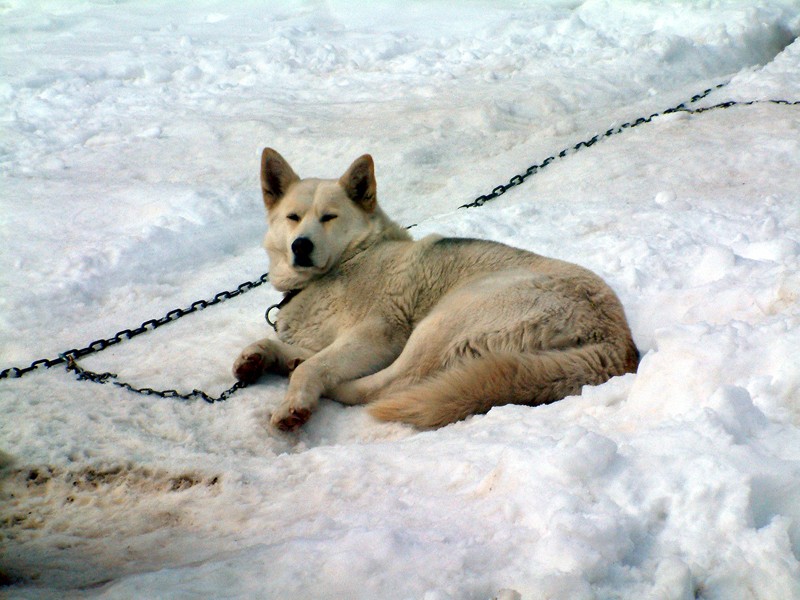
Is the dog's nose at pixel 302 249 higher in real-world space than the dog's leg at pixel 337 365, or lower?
higher

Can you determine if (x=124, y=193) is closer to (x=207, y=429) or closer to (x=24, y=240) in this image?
(x=24, y=240)

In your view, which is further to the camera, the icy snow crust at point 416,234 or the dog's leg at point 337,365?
the dog's leg at point 337,365

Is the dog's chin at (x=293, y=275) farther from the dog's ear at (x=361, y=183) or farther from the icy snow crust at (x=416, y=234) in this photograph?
the dog's ear at (x=361, y=183)

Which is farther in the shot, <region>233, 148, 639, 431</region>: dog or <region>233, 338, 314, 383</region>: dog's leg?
<region>233, 338, 314, 383</region>: dog's leg

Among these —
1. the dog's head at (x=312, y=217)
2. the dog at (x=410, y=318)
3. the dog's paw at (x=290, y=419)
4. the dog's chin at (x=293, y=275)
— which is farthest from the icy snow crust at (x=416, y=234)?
the dog's head at (x=312, y=217)

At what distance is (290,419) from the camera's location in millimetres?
3465

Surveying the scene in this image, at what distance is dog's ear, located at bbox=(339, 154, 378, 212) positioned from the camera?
14.6ft

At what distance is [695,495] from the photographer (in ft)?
6.09

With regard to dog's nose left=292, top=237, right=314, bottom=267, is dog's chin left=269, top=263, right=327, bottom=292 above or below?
below

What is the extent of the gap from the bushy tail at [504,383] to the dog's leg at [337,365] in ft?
1.31

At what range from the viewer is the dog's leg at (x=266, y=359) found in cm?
393

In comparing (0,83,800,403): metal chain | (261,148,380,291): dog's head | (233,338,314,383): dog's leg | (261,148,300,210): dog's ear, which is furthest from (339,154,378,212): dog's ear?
(0,83,800,403): metal chain

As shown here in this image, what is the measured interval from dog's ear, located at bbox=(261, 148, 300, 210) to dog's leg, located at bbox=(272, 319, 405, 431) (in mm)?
1109

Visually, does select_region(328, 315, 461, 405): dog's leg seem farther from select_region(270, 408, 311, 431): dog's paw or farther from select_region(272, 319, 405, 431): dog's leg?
select_region(270, 408, 311, 431): dog's paw
